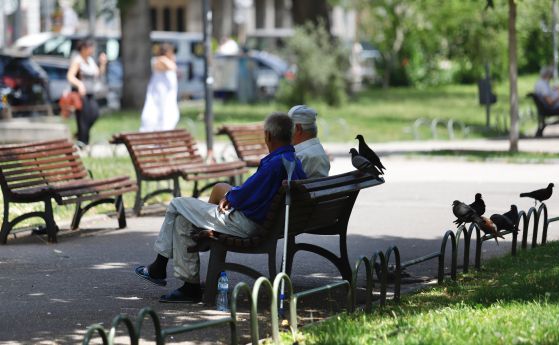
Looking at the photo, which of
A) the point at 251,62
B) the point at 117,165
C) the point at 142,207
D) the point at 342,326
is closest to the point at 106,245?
the point at 142,207

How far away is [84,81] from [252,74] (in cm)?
1804

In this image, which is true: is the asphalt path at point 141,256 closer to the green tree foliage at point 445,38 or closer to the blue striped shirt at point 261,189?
the blue striped shirt at point 261,189

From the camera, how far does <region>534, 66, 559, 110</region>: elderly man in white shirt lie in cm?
2486

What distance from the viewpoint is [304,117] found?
9531 mm

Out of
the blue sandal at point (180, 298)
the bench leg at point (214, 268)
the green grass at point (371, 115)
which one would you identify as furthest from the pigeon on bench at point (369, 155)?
the green grass at point (371, 115)

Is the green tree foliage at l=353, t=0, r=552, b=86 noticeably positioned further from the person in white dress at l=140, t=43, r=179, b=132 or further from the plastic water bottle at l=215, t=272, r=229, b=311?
the plastic water bottle at l=215, t=272, r=229, b=311

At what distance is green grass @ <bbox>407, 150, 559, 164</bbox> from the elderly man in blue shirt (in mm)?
10723

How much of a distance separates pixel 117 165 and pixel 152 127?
1353mm

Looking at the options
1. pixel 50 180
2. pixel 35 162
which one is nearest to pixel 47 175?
pixel 50 180

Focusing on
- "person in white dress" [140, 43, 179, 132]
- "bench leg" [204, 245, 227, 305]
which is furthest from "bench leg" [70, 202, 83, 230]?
"person in white dress" [140, 43, 179, 132]

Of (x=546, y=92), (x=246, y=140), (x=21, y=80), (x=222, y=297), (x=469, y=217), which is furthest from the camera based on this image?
(x=21, y=80)

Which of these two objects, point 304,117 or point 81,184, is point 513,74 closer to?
point 81,184

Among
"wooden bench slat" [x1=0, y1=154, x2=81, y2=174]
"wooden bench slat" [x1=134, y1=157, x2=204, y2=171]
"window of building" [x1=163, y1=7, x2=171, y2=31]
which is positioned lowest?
"wooden bench slat" [x1=134, y1=157, x2=204, y2=171]

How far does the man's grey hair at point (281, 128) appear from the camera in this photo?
8.72 metres
